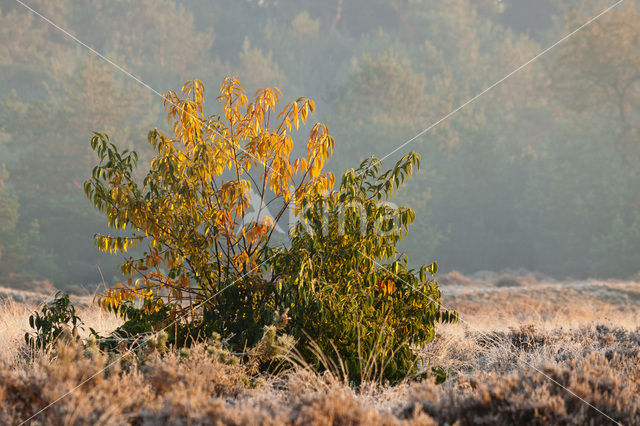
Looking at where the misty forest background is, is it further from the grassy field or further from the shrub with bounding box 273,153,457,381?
the grassy field

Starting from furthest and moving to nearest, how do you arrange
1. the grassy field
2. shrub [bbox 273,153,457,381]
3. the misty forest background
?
the misty forest background
shrub [bbox 273,153,457,381]
the grassy field

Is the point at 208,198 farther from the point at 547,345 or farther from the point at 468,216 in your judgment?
the point at 468,216

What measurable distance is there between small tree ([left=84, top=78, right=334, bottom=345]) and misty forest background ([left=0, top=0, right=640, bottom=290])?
21.0 metres

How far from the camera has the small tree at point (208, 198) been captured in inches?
204

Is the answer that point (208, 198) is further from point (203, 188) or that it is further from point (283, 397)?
point (283, 397)

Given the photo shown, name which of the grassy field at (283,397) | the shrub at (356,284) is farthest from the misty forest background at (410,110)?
the grassy field at (283,397)

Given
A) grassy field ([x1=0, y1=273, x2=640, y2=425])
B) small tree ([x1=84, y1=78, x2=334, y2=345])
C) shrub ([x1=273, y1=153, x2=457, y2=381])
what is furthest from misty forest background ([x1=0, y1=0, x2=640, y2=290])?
grassy field ([x1=0, y1=273, x2=640, y2=425])

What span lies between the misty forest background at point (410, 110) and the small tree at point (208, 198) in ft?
69.0

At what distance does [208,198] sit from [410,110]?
105 ft

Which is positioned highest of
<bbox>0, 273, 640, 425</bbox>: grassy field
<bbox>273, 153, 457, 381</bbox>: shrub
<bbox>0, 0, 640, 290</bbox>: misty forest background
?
<bbox>0, 0, 640, 290</bbox>: misty forest background

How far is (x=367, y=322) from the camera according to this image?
5.08 metres

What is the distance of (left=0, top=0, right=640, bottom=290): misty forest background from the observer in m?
29.2

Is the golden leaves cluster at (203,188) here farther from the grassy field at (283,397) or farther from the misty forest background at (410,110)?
the misty forest background at (410,110)

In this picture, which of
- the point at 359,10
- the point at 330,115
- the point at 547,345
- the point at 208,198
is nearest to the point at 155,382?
the point at 208,198
